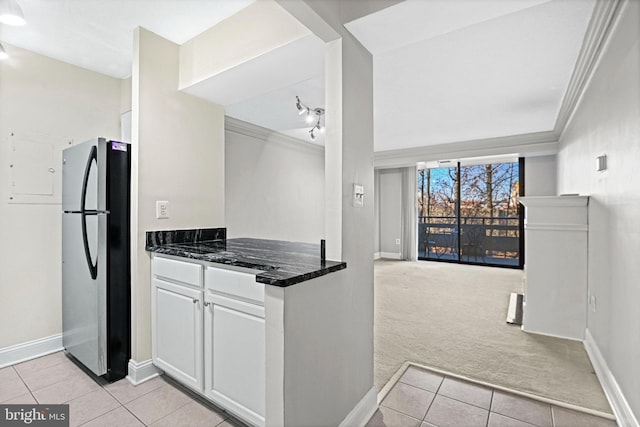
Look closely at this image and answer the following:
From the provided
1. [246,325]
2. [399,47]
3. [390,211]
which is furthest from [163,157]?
[390,211]

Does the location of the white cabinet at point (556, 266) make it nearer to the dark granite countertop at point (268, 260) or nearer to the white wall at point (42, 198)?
the dark granite countertop at point (268, 260)

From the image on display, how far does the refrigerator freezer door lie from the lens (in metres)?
2.15

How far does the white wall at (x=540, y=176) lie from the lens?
229 inches

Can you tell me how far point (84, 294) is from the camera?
2.25 metres

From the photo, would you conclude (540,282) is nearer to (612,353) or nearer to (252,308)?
(612,353)

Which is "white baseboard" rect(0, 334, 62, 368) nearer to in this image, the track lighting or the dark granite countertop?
the dark granite countertop

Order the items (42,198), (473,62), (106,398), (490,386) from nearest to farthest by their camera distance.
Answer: (106,398) < (490,386) < (42,198) < (473,62)

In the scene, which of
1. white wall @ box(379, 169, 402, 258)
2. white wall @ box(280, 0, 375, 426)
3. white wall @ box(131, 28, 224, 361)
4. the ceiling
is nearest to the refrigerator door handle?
white wall @ box(131, 28, 224, 361)

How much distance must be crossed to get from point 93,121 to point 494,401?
12.5 feet

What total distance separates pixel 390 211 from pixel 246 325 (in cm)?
653

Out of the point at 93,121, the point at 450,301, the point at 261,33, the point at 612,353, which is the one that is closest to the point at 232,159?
the point at 93,121

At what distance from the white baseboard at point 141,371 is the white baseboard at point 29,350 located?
97 cm

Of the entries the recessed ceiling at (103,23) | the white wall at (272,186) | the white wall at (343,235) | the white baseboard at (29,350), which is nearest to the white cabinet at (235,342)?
the white wall at (343,235)

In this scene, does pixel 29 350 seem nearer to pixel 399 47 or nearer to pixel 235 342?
pixel 235 342
